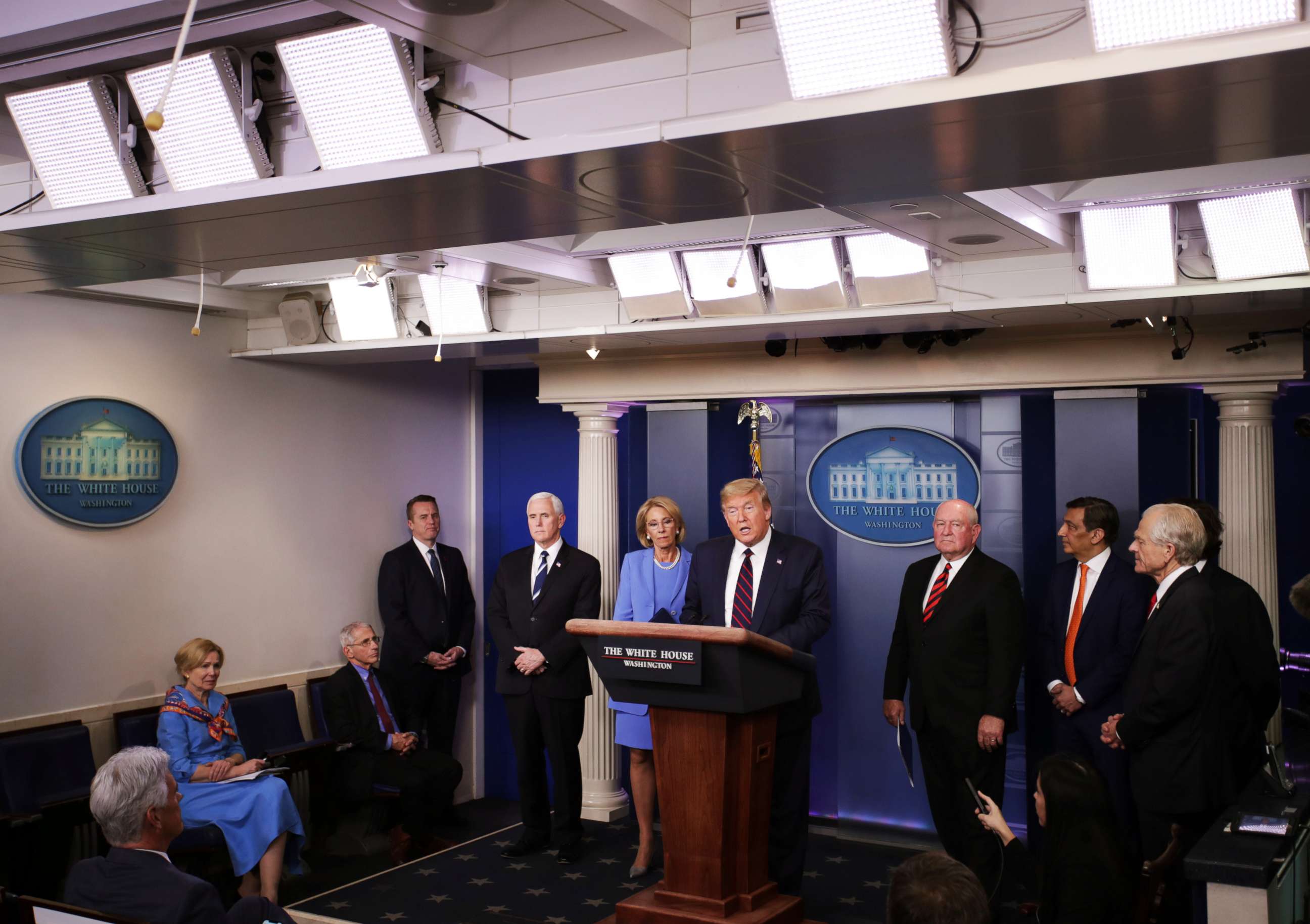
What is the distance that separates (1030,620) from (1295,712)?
1145mm

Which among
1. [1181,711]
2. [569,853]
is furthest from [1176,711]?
[569,853]

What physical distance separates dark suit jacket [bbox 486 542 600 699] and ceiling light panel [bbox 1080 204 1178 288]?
A: 2.62 metres

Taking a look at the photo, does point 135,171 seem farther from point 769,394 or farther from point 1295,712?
point 1295,712

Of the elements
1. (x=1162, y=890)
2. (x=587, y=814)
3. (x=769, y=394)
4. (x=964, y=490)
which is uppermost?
(x=769, y=394)

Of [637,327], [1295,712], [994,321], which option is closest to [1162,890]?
[1295,712]

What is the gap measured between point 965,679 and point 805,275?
5.50 feet

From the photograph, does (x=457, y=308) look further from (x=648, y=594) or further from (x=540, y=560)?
(x=648, y=594)

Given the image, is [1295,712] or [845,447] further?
[845,447]

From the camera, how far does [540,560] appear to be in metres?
5.77

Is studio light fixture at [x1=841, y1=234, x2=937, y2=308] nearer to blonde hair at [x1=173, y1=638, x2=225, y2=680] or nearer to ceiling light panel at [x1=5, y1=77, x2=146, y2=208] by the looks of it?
ceiling light panel at [x1=5, y1=77, x2=146, y2=208]

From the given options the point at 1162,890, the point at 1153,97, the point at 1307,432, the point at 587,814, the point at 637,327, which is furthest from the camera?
the point at 587,814

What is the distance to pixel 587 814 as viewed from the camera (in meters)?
6.43

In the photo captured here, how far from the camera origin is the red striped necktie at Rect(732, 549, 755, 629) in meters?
4.78

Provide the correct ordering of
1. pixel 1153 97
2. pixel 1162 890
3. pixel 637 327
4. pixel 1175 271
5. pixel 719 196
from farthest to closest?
pixel 637 327 → pixel 1175 271 → pixel 1162 890 → pixel 719 196 → pixel 1153 97
